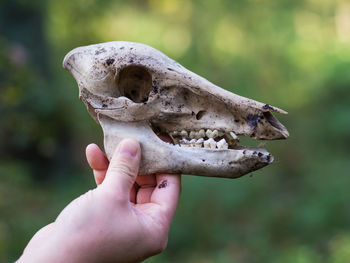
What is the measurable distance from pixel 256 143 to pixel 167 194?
383 centimetres

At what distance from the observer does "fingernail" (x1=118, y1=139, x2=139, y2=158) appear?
166cm

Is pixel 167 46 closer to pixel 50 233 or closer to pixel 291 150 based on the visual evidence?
pixel 291 150

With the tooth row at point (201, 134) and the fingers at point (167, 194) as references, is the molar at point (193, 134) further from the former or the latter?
the fingers at point (167, 194)

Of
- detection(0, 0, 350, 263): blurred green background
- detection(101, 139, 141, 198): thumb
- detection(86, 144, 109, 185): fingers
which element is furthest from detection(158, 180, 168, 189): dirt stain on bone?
detection(0, 0, 350, 263): blurred green background

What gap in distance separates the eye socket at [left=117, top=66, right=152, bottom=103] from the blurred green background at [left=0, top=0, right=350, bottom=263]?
1109 mm

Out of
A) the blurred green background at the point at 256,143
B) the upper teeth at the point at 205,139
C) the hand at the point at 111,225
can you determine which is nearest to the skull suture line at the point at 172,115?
the upper teeth at the point at 205,139

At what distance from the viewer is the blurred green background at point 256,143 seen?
3.96 meters

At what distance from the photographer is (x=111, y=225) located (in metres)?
1.54

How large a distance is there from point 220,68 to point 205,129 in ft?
Answer: 21.5

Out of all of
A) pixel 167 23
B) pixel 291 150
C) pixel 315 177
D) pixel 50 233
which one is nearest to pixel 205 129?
pixel 50 233

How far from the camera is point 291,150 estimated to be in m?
5.71

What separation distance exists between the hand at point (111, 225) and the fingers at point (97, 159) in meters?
0.27

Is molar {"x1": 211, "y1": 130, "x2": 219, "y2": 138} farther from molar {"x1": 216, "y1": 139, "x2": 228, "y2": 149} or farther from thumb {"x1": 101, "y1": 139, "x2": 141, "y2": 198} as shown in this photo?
thumb {"x1": 101, "y1": 139, "x2": 141, "y2": 198}

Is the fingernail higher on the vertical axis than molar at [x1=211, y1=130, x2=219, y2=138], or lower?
lower
